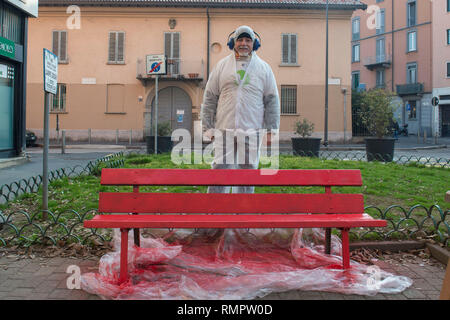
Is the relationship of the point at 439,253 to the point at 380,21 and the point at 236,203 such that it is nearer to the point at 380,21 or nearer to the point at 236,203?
the point at 236,203

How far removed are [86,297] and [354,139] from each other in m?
24.9

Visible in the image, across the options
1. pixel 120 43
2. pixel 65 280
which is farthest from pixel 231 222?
pixel 120 43

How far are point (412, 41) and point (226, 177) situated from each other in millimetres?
41795

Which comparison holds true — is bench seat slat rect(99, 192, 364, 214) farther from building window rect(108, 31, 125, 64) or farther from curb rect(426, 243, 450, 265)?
building window rect(108, 31, 125, 64)

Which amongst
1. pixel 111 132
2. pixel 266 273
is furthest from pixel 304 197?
pixel 111 132

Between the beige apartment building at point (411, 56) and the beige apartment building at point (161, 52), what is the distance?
1090cm

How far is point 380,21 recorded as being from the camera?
1718 inches

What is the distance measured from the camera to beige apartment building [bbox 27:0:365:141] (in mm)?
25203

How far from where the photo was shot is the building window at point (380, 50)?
43219 millimetres

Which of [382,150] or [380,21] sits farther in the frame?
[380,21]

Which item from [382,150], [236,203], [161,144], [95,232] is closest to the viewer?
[236,203]

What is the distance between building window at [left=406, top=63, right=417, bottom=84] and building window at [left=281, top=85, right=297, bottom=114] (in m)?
19.7

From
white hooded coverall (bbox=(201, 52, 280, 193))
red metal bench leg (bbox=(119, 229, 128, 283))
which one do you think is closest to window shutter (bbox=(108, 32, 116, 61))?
white hooded coverall (bbox=(201, 52, 280, 193))
